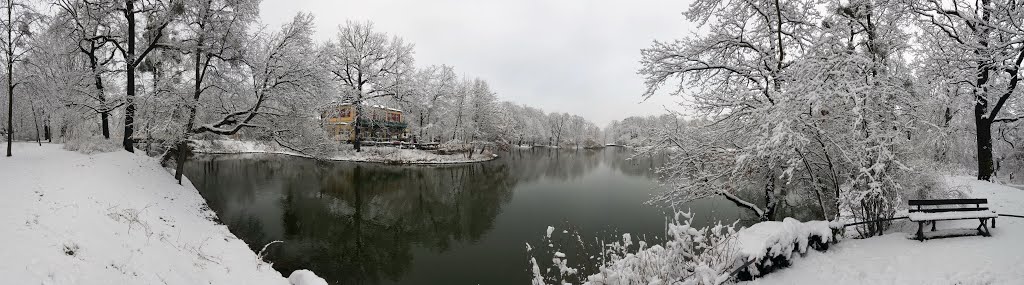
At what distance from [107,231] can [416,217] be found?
31.7 feet

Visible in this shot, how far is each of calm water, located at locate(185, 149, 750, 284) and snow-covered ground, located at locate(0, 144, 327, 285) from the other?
2.10 m

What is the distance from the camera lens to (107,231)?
6.29 m

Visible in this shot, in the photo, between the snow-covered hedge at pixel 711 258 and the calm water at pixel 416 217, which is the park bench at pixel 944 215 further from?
the calm water at pixel 416 217

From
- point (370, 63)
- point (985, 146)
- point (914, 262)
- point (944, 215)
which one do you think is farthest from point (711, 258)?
point (370, 63)

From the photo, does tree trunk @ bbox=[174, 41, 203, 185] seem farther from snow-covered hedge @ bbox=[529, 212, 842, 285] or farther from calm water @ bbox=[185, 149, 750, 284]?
snow-covered hedge @ bbox=[529, 212, 842, 285]

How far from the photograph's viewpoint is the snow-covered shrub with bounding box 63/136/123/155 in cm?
1295

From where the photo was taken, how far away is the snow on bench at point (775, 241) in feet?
17.6

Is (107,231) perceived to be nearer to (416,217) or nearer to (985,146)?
(416,217)

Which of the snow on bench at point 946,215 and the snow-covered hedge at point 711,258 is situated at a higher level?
the snow on bench at point 946,215

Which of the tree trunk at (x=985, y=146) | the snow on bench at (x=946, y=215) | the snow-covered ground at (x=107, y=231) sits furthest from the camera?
the tree trunk at (x=985, y=146)

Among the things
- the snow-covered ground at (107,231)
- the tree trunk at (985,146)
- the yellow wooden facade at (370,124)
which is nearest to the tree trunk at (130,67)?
the snow-covered ground at (107,231)

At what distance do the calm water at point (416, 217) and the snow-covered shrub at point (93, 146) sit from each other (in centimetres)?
396

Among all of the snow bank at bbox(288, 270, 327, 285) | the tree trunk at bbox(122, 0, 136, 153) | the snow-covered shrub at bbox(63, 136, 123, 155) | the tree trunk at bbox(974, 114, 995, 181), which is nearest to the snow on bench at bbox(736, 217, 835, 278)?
the snow bank at bbox(288, 270, 327, 285)

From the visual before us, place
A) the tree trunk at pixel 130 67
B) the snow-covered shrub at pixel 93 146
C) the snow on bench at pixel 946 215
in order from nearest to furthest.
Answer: the snow on bench at pixel 946 215 → the snow-covered shrub at pixel 93 146 → the tree trunk at pixel 130 67
